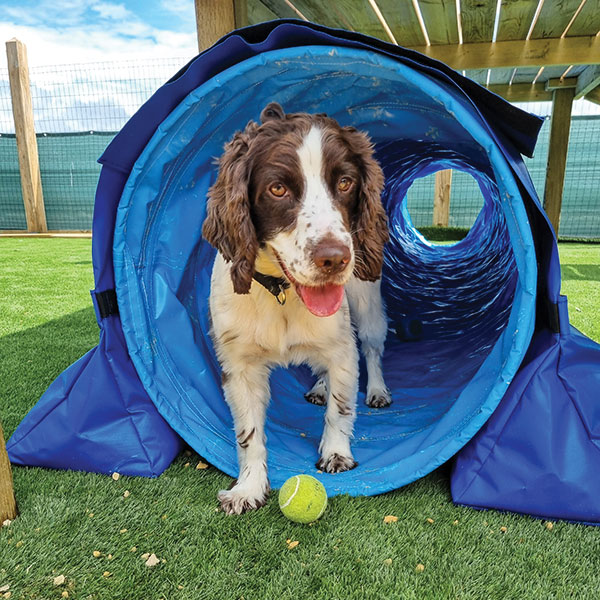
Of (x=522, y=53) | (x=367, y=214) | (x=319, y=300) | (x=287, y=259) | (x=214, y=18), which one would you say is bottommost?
(x=319, y=300)

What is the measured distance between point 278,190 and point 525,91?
8830mm

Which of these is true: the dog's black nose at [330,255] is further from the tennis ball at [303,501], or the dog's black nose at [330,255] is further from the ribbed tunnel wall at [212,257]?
the tennis ball at [303,501]

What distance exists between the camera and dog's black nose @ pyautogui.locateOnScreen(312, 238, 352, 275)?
1936mm

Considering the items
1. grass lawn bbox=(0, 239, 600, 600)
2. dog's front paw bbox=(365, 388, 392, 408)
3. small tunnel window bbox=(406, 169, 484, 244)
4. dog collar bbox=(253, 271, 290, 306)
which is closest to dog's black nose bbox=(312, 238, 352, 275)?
dog collar bbox=(253, 271, 290, 306)

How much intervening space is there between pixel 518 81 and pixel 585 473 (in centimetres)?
880

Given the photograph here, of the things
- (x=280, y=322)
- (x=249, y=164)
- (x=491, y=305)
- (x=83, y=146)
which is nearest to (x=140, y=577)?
(x=280, y=322)

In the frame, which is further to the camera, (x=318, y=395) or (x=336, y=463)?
(x=318, y=395)

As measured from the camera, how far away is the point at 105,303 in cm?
263

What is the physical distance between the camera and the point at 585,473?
2.06 meters

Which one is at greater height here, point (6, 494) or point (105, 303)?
point (105, 303)

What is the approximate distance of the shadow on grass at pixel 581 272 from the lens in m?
7.10

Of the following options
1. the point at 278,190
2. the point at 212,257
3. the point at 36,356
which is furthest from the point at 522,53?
the point at 36,356

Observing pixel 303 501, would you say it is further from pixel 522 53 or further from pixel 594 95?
pixel 594 95

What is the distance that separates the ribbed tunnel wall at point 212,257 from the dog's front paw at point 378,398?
7cm
